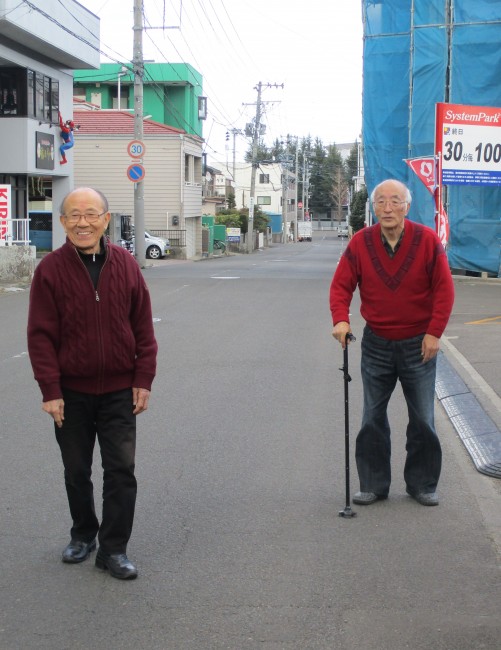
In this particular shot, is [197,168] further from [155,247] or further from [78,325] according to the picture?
[78,325]

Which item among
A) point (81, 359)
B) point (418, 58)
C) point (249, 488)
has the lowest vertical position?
point (249, 488)

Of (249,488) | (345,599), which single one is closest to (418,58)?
(249,488)

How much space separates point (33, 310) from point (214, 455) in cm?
280

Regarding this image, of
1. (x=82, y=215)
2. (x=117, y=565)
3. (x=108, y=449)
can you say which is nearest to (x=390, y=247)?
(x=82, y=215)

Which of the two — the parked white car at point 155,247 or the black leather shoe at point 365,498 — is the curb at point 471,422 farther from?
the parked white car at point 155,247

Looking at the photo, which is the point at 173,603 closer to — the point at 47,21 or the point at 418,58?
the point at 418,58

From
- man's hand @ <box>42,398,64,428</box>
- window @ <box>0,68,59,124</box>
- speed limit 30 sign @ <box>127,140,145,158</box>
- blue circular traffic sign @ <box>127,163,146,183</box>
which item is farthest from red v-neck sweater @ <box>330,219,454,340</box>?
window @ <box>0,68,59,124</box>

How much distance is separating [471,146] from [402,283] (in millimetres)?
19271

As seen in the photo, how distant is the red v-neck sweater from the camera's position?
5.43 m

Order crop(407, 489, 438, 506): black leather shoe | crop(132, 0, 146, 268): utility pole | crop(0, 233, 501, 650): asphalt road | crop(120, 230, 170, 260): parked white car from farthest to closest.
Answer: crop(120, 230, 170, 260): parked white car → crop(132, 0, 146, 268): utility pole → crop(407, 489, 438, 506): black leather shoe → crop(0, 233, 501, 650): asphalt road

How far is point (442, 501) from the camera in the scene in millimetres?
5871

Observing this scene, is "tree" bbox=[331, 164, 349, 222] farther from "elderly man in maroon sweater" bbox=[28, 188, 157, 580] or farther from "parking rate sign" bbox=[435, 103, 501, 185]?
"elderly man in maroon sweater" bbox=[28, 188, 157, 580]

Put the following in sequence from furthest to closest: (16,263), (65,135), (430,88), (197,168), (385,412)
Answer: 1. (197,168)
2. (65,135)
3. (430,88)
4. (16,263)
5. (385,412)

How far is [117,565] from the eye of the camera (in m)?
4.52
